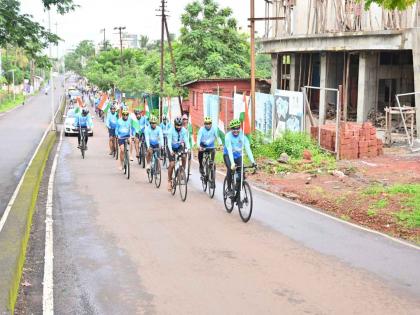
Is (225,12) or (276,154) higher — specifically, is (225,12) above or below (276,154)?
above

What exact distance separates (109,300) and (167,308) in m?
0.71

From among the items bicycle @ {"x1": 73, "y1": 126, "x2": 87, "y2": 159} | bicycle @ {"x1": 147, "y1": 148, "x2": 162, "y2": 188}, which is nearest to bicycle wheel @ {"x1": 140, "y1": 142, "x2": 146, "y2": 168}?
bicycle @ {"x1": 147, "y1": 148, "x2": 162, "y2": 188}

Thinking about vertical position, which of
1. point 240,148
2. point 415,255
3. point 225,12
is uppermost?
point 225,12

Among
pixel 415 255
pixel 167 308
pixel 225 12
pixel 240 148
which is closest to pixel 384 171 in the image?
pixel 240 148

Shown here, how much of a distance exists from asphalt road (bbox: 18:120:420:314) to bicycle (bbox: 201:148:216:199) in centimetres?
55

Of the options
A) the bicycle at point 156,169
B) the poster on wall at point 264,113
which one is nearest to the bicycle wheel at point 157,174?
the bicycle at point 156,169

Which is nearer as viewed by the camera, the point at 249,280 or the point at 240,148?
the point at 249,280

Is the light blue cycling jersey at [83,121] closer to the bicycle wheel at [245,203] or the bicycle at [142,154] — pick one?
the bicycle at [142,154]

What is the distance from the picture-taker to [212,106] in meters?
29.4

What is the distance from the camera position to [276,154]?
63.4 ft

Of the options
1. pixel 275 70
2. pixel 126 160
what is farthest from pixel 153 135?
pixel 275 70

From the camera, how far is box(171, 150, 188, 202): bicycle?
12406mm

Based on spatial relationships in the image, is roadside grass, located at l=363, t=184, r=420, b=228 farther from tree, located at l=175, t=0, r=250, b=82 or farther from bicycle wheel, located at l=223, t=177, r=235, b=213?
tree, located at l=175, t=0, r=250, b=82

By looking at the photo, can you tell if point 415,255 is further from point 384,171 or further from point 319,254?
point 384,171
